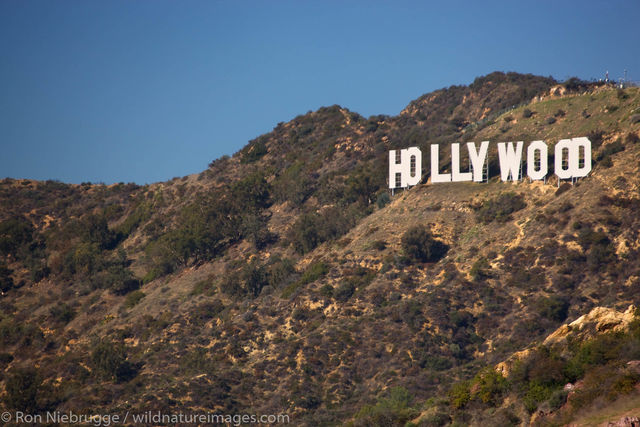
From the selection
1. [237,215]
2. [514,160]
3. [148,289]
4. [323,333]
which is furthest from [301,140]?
[323,333]

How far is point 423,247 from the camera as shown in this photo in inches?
2908

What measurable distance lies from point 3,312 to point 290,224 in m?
39.3

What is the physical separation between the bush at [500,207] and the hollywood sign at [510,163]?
2322mm

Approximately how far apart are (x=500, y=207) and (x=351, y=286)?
1758cm

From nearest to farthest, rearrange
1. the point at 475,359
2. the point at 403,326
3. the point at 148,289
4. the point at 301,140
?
the point at 475,359 < the point at 403,326 < the point at 148,289 < the point at 301,140

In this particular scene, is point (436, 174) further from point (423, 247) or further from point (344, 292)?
point (344, 292)

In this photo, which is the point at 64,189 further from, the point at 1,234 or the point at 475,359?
the point at 475,359

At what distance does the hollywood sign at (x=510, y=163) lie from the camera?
7262 cm

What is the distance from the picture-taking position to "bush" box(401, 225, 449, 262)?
73.7 m

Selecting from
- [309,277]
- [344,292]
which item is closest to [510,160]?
[344,292]

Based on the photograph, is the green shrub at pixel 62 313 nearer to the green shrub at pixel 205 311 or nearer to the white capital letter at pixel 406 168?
the green shrub at pixel 205 311

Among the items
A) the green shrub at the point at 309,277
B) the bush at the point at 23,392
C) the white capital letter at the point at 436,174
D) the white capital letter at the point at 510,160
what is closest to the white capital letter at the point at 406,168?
the white capital letter at the point at 436,174

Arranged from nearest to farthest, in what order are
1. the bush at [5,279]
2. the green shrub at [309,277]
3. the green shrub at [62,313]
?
the green shrub at [309,277], the green shrub at [62,313], the bush at [5,279]

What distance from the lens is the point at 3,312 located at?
97.2 metres
